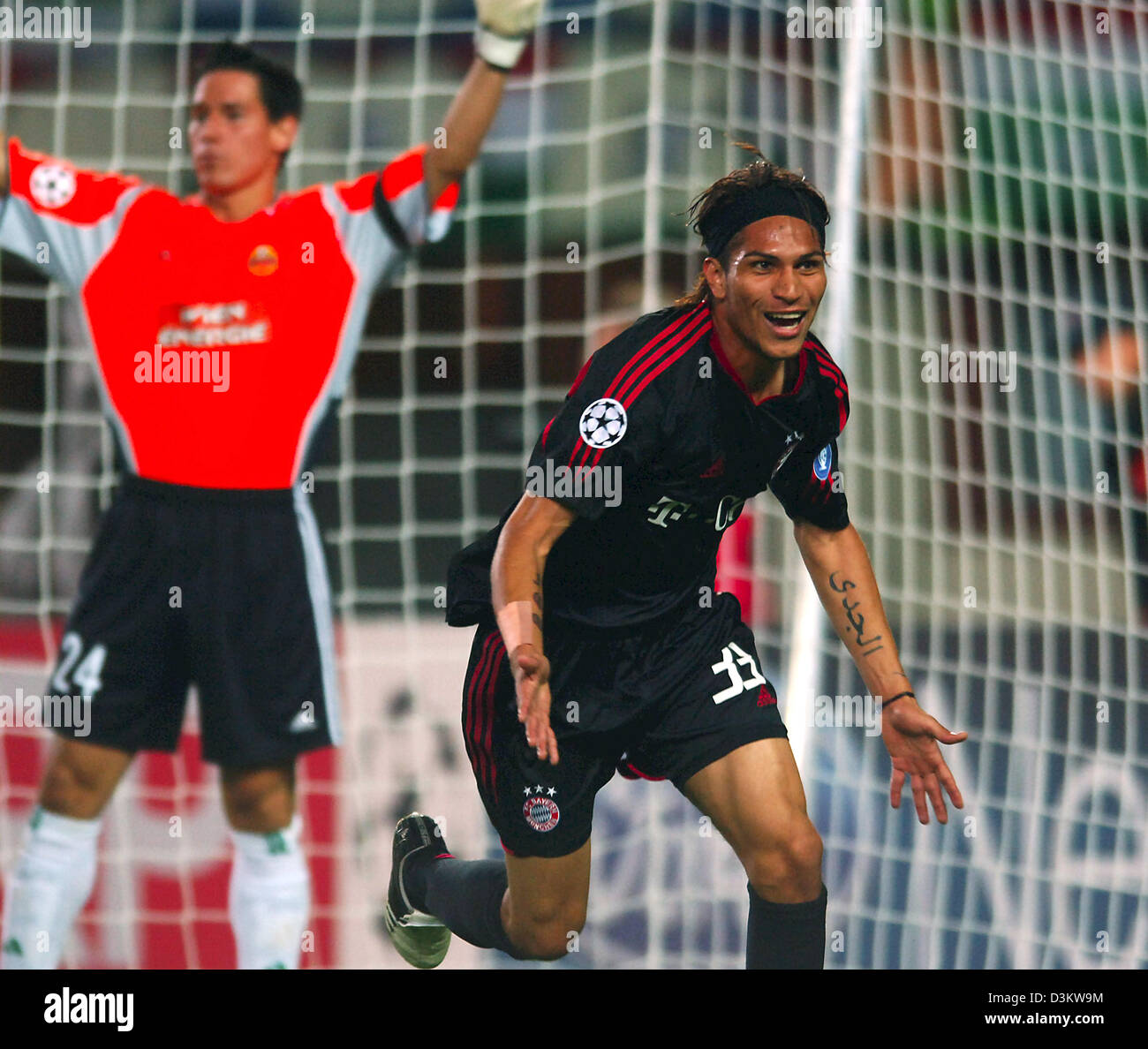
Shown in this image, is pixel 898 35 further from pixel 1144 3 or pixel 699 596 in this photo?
pixel 699 596

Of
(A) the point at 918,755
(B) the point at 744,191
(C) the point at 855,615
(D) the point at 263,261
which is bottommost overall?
(A) the point at 918,755

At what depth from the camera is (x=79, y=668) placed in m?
3.72

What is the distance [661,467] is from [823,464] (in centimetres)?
35

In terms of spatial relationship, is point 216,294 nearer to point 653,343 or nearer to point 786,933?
point 653,343

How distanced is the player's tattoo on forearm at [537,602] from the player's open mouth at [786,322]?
0.62m

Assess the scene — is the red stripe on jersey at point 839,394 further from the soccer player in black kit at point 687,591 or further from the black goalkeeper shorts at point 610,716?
the black goalkeeper shorts at point 610,716

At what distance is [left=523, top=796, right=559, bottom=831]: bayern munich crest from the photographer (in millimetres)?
3082

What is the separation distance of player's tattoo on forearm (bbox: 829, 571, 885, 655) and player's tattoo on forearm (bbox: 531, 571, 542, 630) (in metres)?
0.65

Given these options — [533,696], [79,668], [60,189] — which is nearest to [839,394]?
[533,696]

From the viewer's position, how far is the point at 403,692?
171 inches

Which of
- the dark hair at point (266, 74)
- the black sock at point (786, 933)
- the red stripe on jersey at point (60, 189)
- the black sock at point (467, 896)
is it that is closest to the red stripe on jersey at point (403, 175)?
the dark hair at point (266, 74)

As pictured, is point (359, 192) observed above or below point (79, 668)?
above

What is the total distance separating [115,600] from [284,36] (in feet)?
6.07
